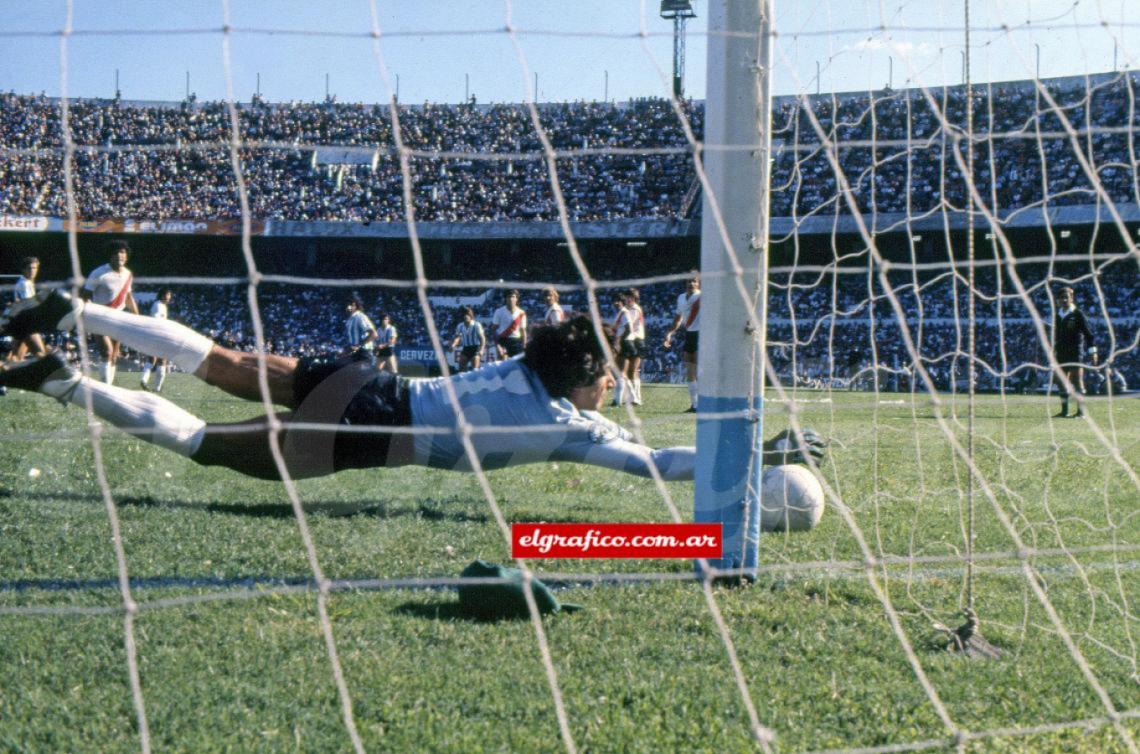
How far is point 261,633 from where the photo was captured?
3.17 m

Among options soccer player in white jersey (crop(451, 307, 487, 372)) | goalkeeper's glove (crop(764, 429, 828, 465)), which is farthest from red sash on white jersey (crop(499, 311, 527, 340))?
goalkeeper's glove (crop(764, 429, 828, 465))

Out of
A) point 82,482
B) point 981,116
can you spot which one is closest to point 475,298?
point 981,116

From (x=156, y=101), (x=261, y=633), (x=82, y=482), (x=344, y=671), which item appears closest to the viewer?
(x=344, y=671)

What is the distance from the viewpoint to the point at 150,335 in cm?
412

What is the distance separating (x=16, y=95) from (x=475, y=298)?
15.6m

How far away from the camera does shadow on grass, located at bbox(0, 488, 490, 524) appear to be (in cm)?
507

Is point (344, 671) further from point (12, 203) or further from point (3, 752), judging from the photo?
point (12, 203)

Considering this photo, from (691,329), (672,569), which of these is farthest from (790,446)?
(691,329)

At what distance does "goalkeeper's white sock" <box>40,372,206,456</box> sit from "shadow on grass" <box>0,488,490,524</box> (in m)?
1.11

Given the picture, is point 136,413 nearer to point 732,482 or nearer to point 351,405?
point 351,405

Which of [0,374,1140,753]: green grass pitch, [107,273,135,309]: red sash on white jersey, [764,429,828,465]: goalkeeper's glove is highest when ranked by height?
[107,273,135,309]: red sash on white jersey

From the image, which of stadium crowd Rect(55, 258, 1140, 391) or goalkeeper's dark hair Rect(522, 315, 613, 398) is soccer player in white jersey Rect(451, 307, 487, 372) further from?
goalkeeper's dark hair Rect(522, 315, 613, 398)

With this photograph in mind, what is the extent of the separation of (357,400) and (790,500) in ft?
6.66

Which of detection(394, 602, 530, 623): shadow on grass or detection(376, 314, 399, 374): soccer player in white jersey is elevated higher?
detection(376, 314, 399, 374): soccer player in white jersey
